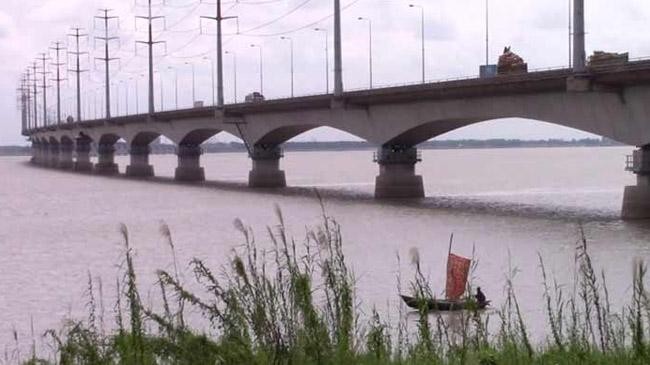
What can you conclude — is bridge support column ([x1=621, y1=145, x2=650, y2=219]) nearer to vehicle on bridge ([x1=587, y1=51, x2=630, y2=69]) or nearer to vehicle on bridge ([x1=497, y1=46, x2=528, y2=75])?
vehicle on bridge ([x1=587, y1=51, x2=630, y2=69])

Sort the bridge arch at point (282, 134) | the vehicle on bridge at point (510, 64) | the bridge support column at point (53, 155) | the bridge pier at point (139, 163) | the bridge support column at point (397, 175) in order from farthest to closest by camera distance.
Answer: the bridge support column at point (53, 155), the bridge pier at point (139, 163), the bridge arch at point (282, 134), the bridge support column at point (397, 175), the vehicle on bridge at point (510, 64)

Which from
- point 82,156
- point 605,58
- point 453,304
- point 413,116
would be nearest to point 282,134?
point 413,116

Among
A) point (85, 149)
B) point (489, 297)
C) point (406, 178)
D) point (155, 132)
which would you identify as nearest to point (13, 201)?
point (406, 178)

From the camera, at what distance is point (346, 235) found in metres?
37.0

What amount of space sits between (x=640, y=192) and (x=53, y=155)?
132 meters

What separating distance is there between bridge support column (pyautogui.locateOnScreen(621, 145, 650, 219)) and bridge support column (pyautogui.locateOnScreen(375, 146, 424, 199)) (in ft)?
63.3

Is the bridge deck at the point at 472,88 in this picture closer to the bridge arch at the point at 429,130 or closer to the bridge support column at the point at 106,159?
the bridge arch at the point at 429,130

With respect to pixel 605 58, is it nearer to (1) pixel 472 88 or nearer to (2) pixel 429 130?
(1) pixel 472 88

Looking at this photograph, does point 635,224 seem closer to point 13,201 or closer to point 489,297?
point 489,297

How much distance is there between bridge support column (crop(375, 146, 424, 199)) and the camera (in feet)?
195

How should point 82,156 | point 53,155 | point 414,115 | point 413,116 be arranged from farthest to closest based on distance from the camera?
point 53,155
point 82,156
point 413,116
point 414,115

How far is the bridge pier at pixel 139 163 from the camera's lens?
10631cm

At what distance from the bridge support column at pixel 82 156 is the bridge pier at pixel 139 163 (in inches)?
939

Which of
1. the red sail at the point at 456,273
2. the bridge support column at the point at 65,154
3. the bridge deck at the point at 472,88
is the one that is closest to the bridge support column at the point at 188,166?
the bridge deck at the point at 472,88
